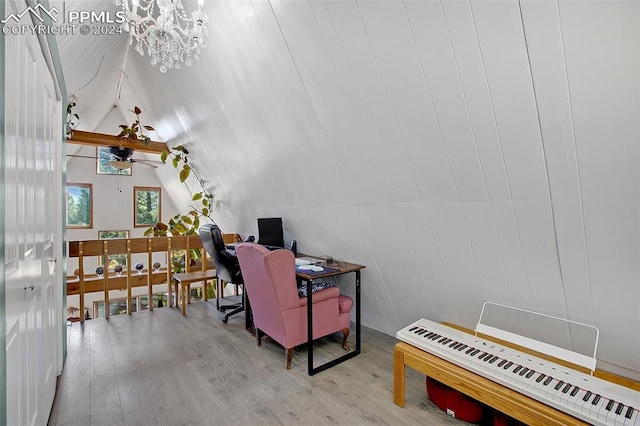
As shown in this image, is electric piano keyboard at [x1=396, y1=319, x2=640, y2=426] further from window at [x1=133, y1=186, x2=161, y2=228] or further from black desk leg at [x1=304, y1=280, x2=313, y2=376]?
window at [x1=133, y1=186, x2=161, y2=228]

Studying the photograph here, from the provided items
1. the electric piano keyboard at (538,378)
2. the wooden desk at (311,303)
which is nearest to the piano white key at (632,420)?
the electric piano keyboard at (538,378)

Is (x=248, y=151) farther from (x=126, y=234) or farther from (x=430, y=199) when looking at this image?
(x=126, y=234)

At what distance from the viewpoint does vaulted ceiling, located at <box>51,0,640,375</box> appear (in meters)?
1.30

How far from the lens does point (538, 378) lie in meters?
1.57

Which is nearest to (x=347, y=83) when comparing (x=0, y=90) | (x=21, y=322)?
(x=0, y=90)

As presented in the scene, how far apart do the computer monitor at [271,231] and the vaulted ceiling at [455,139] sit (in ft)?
2.02

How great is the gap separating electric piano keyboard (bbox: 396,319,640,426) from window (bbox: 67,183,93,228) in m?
8.87

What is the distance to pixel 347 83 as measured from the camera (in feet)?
6.68

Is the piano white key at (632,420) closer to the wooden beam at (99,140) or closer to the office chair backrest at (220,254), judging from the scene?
the office chair backrest at (220,254)

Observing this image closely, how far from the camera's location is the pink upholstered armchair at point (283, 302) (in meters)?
2.31

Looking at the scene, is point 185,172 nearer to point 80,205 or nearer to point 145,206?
point 145,206

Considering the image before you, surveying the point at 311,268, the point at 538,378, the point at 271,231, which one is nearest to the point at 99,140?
the point at 271,231

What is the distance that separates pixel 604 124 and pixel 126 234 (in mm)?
9998

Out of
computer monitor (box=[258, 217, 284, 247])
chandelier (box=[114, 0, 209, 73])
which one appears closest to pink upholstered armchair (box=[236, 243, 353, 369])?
computer monitor (box=[258, 217, 284, 247])
